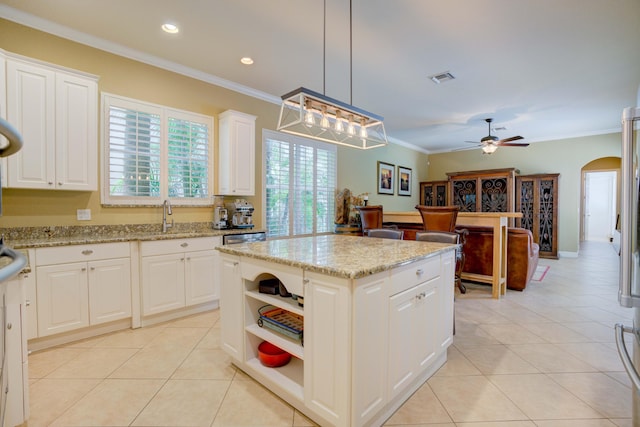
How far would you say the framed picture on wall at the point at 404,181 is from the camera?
7631mm

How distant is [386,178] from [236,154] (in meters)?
4.06

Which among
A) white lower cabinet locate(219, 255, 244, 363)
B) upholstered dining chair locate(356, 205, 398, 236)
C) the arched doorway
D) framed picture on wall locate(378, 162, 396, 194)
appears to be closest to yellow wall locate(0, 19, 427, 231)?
upholstered dining chair locate(356, 205, 398, 236)

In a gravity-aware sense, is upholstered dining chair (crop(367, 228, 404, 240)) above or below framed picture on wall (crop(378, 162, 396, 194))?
below

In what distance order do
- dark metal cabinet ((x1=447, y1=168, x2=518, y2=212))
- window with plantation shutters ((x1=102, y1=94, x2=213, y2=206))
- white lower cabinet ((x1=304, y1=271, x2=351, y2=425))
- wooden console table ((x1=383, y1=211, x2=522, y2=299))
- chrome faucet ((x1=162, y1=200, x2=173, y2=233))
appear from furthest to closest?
dark metal cabinet ((x1=447, y1=168, x2=518, y2=212)), wooden console table ((x1=383, y1=211, x2=522, y2=299)), chrome faucet ((x1=162, y1=200, x2=173, y2=233)), window with plantation shutters ((x1=102, y1=94, x2=213, y2=206)), white lower cabinet ((x1=304, y1=271, x2=351, y2=425))

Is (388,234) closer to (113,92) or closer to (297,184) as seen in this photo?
(297,184)

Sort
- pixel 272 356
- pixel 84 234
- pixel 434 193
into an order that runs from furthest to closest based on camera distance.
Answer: pixel 434 193
pixel 84 234
pixel 272 356

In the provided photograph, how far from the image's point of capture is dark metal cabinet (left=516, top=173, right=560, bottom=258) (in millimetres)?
6754

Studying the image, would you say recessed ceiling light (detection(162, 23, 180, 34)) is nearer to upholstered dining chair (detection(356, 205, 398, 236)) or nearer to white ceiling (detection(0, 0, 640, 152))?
white ceiling (detection(0, 0, 640, 152))

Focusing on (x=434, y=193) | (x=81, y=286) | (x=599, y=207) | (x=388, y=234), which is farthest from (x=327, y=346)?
(x=599, y=207)

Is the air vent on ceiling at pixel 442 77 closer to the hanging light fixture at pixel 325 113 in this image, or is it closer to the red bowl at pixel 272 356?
the hanging light fixture at pixel 325 113

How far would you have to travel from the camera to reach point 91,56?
3037 mm

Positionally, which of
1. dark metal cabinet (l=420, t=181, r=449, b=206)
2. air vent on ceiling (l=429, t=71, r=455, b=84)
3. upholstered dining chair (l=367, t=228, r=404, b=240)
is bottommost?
upholstered dining chair (l=367, t=228, r=404, b=240)

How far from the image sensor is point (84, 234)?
3.02 m

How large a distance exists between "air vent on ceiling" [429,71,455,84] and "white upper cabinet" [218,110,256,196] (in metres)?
2.35
